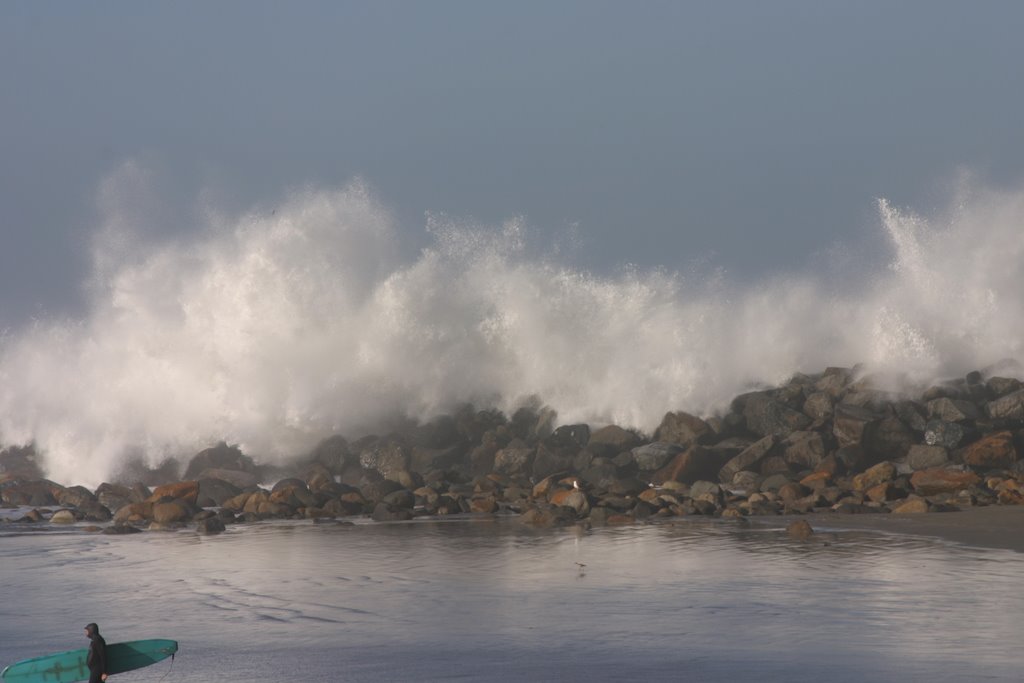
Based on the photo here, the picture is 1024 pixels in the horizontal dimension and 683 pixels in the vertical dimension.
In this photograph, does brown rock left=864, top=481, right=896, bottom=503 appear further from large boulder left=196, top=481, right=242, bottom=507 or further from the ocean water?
large boulder left=196, top=481, right=242, bottom=507

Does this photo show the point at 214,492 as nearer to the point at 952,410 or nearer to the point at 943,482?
the point at 943,482

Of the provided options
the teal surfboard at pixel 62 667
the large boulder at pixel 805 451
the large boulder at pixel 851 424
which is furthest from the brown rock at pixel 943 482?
the teal surfboard at pixel 62 667

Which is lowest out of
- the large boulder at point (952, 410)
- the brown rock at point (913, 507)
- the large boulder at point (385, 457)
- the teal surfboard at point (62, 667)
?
the teal surfboard at point (62, 667)

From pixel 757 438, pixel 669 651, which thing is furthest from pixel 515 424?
pixel 669 651

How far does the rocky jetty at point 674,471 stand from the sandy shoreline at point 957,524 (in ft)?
1.56

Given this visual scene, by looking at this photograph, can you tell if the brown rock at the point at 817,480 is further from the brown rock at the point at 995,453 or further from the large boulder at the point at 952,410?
the large boulder at the point at 952,410

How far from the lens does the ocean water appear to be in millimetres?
10164

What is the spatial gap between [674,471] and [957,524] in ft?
22.6

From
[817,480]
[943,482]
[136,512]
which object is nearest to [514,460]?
[817,480]

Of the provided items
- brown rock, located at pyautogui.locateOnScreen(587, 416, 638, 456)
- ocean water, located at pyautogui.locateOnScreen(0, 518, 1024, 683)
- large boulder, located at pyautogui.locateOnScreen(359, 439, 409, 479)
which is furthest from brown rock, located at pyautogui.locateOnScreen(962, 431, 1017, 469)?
large boulder, located at pyautogui.locateOnScreen(359, 439, 409, 479)

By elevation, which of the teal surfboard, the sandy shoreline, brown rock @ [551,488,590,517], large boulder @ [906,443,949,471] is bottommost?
the teal surfboard

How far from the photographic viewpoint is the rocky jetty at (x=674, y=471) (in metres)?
21.9

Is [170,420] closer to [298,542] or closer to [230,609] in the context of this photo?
[298,542]

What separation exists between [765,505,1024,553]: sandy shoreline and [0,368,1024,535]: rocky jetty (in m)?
0.48
